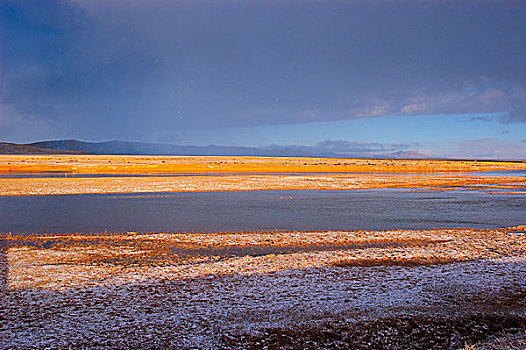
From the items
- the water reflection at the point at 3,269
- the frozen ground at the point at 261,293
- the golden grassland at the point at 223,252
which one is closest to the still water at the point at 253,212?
the golden grassland at the point at 223,252

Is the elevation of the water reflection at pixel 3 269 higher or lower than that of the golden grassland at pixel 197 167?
lower

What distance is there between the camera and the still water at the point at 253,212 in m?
21.0

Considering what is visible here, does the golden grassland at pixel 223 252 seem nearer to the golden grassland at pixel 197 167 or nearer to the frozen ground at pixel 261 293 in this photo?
the frozen ground at pixel 261 293

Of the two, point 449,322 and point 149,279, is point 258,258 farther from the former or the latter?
point 449,322

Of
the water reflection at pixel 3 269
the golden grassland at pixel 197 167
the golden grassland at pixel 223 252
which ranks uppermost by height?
the golden grassland at pixel 197 167

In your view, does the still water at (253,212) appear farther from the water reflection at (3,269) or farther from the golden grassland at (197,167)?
the golden grassland at (197,167)

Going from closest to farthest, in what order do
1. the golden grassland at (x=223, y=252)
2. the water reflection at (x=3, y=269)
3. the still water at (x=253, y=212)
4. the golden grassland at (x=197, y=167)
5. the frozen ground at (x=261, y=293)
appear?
1. the frozen ground at (x=261, y=293)
2. the water reflection at (x=3, y=269)
3. the golden grassland at (x=223, y=252)
4. the still water at (x=253, y=212)
5. the golden grassland at (x=197, y=167)

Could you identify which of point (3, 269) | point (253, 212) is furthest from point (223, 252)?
point (253, 212)

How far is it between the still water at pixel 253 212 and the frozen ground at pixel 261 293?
13.9 feet

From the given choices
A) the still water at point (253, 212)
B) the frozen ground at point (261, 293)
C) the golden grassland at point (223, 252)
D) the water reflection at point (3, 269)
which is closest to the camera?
the frozen ground at point (261, 293)

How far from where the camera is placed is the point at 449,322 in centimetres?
909

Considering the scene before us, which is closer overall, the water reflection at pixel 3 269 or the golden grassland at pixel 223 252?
the water reflection at pixel 3 269

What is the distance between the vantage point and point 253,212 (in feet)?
83.8

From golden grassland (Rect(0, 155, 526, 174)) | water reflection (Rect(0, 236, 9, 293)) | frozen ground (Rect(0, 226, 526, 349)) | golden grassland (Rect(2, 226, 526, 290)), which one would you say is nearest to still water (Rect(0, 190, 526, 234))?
golden grassland (Rect(2, 226, 526, 290))
